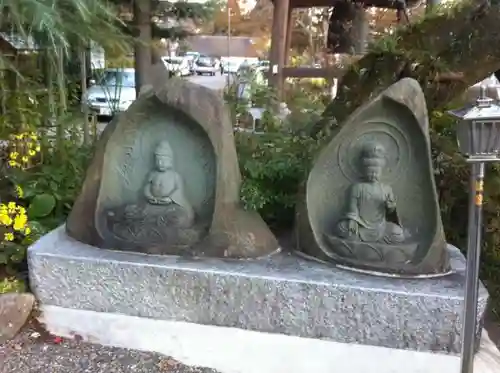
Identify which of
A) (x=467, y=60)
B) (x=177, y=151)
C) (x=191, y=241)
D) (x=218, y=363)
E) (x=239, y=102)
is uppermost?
(x=467, y=60)

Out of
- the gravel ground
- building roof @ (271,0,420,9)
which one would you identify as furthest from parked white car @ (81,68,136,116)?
building roof @ (271,0,420,9)

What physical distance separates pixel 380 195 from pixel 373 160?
0.18 m

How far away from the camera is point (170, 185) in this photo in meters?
2.83

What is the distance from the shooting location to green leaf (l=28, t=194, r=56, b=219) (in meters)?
3.43

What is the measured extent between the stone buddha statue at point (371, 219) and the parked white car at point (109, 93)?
64.4 inches

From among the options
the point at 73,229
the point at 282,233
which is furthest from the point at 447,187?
the point at 73,229

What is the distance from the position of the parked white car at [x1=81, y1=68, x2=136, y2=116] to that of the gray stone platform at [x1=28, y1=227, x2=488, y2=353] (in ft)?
4.07

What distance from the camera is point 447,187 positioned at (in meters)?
3.75

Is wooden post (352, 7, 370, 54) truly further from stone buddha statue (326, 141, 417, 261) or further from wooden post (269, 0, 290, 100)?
stone buddha statue (326, 141, 417, 261)

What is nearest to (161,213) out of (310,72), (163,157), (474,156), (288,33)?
(163,157)

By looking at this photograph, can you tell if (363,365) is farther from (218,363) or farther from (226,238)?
(226,238)

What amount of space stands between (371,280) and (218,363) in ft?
2.88

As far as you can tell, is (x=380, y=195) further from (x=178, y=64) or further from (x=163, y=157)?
(x=178, y=64)

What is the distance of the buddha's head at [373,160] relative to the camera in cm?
261
